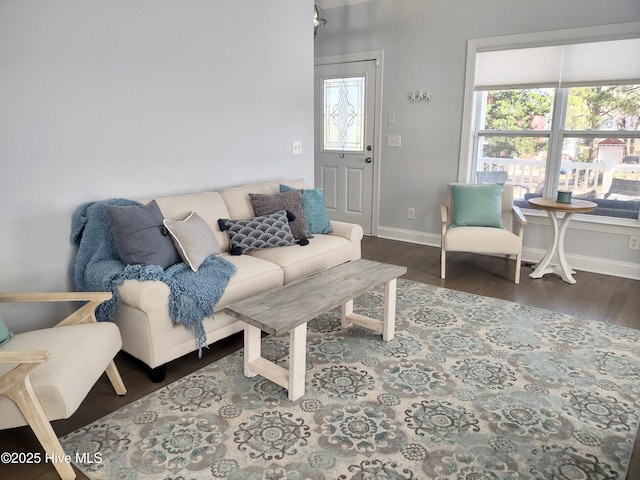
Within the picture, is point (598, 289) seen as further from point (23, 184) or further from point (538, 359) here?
point (23, 184)

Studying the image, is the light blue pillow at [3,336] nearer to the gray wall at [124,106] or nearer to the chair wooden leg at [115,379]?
the chair wooden leg at [115,379]

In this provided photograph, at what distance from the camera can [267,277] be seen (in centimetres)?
292

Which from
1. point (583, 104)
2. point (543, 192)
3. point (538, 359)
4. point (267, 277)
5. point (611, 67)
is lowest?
point (538, 359)

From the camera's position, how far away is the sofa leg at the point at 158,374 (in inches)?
96.0

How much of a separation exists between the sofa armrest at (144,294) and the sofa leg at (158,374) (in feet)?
1.12

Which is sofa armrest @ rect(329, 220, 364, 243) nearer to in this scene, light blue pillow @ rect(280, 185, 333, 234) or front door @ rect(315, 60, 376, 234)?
light blue pillow @ rect(280, 185, 333, 234)

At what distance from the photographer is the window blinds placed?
12.8ft

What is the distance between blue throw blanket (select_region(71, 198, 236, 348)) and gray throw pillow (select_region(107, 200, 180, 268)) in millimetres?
66

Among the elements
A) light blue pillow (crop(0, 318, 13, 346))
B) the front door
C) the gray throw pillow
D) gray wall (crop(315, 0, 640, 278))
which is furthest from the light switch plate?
A: light blue pillow (crop(0, 318, 13, 346))

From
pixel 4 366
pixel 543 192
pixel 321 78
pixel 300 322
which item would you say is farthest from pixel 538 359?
pixel 321 78

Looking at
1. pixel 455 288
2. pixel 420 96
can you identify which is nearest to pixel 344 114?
pixel 420 96


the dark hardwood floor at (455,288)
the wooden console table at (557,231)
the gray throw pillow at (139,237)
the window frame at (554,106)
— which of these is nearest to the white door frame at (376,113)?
the dark hardwood floor at (455,288)

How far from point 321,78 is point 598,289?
148 inches

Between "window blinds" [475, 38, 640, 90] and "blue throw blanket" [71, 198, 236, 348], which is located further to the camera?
"window blinds" [475, 38, 640, 90]
